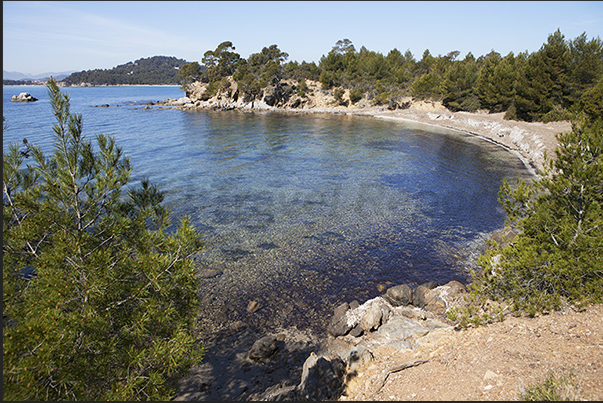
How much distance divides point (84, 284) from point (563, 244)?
12547 millimetres

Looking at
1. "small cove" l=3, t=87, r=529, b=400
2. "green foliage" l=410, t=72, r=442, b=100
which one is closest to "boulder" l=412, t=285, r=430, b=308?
"small cove" l=3, t=87, r=529, b=400

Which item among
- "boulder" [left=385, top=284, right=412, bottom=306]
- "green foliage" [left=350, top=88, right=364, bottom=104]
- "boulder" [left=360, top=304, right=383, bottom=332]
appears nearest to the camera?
"boulder" [left=360, top=304, right=383, bottom=332]

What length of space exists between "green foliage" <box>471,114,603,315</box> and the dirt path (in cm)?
70

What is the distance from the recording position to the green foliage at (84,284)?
216 inches

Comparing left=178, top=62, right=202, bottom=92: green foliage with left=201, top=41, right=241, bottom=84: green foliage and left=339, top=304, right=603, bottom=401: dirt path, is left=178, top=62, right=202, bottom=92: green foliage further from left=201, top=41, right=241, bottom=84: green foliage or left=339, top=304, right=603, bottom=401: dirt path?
left=339, top=304, right=603, bottom=401: dirt path

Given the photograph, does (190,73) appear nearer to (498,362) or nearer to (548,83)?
(548,83)

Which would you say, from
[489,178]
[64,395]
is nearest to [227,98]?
[489,178]

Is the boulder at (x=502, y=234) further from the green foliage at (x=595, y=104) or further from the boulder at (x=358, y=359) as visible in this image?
the green foliage at (x=595, y=104)

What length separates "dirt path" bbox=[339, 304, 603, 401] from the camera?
730 cm

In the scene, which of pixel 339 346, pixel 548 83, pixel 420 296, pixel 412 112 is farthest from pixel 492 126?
pixel 339 346

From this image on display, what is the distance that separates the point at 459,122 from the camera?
2495 inches

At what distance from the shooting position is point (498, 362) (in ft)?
27.1

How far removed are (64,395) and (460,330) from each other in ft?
35.3

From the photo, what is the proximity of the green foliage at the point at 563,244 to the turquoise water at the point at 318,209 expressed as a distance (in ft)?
19.4
